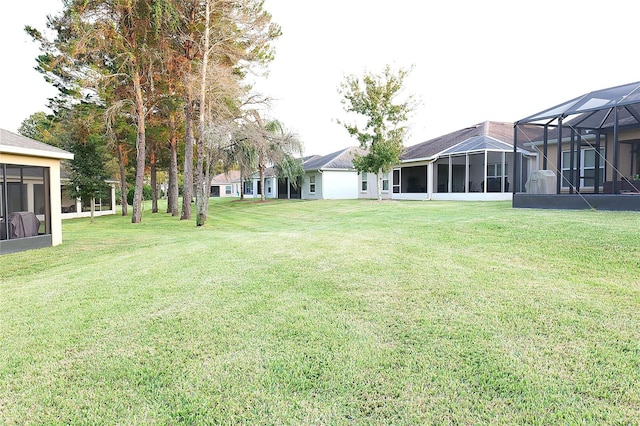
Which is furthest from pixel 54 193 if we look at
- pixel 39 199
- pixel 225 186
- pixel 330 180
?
pixel 225 186

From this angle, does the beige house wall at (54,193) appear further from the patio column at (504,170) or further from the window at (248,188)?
the window at (248,188)

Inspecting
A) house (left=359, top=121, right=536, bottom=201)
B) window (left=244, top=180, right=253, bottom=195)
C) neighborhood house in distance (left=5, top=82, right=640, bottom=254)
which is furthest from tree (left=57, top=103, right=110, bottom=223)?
window (left=244, top=180, right=253, bottom=195)

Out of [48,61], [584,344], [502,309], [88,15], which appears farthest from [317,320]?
[48,61]

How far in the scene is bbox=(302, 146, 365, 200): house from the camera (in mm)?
28625

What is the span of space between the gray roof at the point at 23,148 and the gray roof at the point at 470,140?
642 inches

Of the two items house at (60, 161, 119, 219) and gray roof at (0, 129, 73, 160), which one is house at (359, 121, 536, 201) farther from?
house at (60, 161, 119, 219)

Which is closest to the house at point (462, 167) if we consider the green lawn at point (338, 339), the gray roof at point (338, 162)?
the gray roof at point (338, 162)

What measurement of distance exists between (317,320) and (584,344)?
2199 millimetres

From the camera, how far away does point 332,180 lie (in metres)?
28.9

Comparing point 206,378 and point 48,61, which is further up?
point 48,61

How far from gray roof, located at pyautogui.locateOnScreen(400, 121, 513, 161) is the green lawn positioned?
13.8 metres

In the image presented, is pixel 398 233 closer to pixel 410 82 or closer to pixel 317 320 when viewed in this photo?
pixel 317 320

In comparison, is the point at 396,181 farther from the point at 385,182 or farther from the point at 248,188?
the point at 248,188

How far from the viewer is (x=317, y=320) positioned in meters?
3.68
